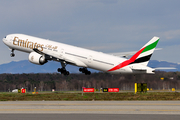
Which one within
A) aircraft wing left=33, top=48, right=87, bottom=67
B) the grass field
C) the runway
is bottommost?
the runway

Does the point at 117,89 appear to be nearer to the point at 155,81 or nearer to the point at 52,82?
the point at 155,81

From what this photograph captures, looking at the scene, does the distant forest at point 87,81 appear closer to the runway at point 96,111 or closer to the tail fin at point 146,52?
the tail fin at point 146,52

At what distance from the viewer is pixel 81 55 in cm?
5600

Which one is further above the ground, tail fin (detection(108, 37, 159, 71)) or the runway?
tail fin (detection(108, 37, 159, 71))

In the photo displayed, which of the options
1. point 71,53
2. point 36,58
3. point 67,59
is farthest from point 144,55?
point 36,58

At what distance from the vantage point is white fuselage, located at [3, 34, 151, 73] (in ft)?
177

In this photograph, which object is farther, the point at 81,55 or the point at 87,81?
the point at 87,81

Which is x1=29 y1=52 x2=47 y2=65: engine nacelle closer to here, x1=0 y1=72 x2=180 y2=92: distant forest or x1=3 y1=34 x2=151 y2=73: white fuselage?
x1=3 y1=34 x2=151 y2=73: white fuselage

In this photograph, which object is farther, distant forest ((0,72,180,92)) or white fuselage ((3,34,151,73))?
distant forest ((0,72,180,92))

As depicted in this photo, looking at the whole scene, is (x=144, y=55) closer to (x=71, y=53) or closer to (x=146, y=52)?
(x=146, y=52)

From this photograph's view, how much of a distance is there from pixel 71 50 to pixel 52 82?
65.3m

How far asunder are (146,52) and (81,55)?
13116 millimetres

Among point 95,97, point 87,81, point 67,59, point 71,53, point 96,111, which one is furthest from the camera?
point 87,81

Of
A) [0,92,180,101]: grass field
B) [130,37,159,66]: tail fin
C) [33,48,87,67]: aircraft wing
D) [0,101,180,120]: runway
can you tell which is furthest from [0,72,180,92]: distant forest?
[0,101,180,120]: runway
